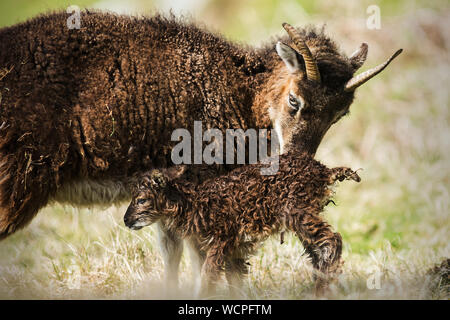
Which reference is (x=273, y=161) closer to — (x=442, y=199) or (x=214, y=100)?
(x=214, y=100)

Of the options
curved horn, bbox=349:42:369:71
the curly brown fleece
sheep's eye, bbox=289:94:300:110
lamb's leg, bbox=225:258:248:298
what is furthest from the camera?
curved horn, bbox=349:42:369:71

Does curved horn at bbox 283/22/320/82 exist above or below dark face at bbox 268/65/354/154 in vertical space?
above

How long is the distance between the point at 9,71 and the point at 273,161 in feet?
8.36

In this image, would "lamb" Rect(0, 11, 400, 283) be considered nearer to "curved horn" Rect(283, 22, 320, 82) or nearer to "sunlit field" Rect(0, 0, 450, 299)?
"curved horn" Rect(283, 22, 320, 82)

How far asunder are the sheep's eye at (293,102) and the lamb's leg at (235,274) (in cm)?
163

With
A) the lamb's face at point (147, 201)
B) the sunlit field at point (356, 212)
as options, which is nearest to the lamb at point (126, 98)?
the lamb's face at point (147, 201)

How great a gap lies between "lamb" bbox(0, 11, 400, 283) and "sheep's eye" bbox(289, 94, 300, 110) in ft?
0.03

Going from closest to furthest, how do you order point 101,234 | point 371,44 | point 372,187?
1. point 101,234
2. point 372,187
3. point 371,44

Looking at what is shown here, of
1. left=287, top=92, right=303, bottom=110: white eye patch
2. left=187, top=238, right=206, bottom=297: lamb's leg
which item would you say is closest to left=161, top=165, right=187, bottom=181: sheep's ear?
left=187, top=238, right=206, bottom=297: lamb's leg

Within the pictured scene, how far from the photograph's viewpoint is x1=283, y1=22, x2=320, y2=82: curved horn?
605 cm

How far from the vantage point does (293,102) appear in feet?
20.8

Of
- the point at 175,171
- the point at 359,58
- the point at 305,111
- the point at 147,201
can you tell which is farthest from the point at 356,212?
the point at 147,201

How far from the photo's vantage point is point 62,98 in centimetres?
579

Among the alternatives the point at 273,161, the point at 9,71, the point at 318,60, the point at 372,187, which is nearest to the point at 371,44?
the point at 372,187
